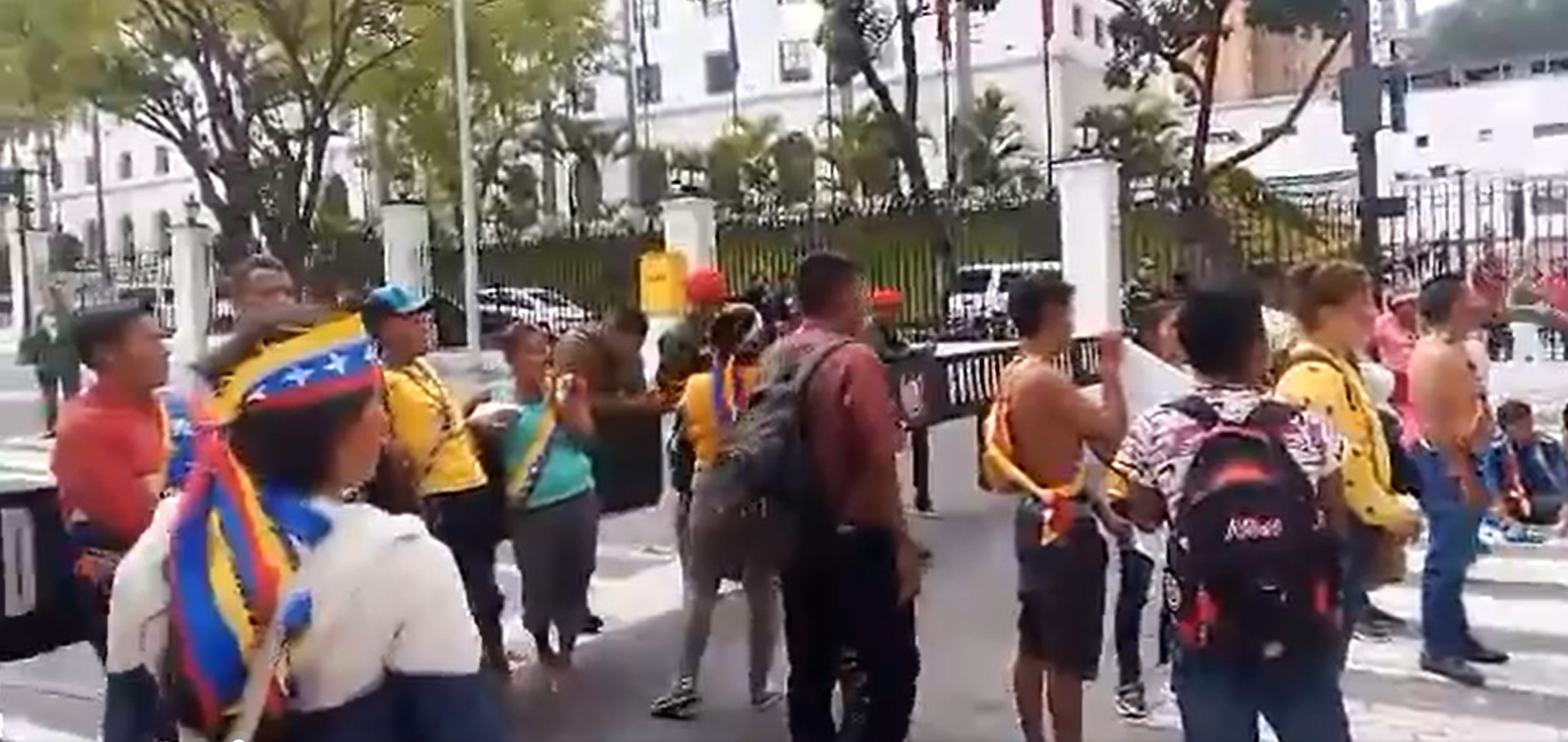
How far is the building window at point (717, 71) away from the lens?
175 ft

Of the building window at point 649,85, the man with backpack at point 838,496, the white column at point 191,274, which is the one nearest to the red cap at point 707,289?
the man with backpack at point 838,496

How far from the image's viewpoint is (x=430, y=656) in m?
2.46

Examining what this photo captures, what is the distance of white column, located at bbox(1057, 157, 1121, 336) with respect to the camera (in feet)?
55.8

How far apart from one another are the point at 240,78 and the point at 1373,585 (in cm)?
2669

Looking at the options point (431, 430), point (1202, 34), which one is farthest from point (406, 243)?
point (431, 430)

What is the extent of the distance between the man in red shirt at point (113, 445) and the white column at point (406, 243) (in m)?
19.3

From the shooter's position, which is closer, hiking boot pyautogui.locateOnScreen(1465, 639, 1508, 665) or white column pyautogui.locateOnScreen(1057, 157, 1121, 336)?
hiking boot pyautogui.locateOnScreen(1465, 639, 1508, 665)

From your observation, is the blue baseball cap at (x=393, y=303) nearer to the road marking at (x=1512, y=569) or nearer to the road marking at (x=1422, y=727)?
the road marking at (x=1422, y=727)

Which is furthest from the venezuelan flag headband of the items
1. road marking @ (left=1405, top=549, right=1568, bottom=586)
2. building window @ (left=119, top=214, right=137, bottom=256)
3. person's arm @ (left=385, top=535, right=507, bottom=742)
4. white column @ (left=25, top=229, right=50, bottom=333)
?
building window @ (left=119, top=214, right=137, bottom=256)

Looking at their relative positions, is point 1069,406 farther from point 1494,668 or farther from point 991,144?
point 991,144

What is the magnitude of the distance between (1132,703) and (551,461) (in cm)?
241

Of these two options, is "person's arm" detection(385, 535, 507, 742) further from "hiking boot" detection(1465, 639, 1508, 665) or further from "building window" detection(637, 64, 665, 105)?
"building window" detection(637, 64, 665, 105)

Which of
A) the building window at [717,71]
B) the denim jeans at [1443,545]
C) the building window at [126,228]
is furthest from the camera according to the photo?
the building window at [126,228]

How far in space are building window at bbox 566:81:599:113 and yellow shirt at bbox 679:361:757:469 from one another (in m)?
32.0
